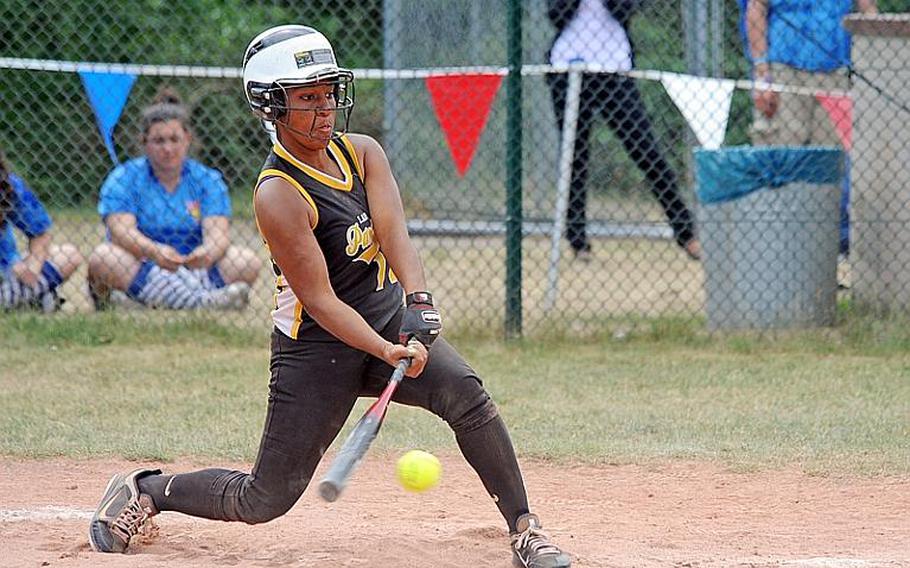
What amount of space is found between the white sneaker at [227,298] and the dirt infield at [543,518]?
9.13ft

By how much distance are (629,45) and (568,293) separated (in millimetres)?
1612

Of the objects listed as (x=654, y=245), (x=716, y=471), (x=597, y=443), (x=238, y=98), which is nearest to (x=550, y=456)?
(x=597, y=443)

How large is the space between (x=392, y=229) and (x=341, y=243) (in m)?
0.17

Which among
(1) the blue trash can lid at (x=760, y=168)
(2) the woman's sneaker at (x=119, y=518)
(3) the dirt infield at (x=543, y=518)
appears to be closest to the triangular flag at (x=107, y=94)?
(3) the dirt infield at (x=543, y=518)

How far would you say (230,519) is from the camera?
4.07 meters

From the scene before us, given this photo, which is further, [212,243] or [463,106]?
[212,243]

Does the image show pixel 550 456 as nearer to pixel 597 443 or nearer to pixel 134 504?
pixel 597 443

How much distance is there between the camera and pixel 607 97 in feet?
27.7

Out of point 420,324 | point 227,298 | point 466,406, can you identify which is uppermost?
point 420,324

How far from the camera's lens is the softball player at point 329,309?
3803 mm

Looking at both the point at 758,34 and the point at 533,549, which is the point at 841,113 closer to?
the point at 758,34

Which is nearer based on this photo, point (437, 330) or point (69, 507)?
point (437, 330)

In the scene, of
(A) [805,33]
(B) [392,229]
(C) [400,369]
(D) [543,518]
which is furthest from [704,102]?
(C) [400,369]

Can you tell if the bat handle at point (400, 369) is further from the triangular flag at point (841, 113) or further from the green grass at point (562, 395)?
the triangular flag at point (841, 113)
